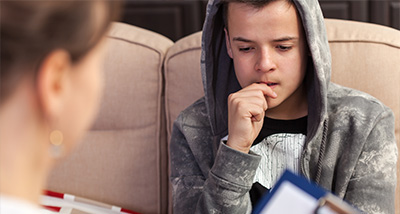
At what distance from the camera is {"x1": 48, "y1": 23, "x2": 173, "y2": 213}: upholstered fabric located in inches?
75.3

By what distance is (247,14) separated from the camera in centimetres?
143

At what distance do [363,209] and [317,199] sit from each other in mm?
655

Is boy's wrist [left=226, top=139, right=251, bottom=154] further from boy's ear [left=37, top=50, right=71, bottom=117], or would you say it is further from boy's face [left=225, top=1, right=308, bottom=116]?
boy's ear [left=37, top=50, right=71, bottom=117]

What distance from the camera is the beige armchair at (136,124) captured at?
6.21 ft

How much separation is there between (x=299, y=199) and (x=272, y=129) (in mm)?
735

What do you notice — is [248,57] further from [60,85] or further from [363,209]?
[60,85]

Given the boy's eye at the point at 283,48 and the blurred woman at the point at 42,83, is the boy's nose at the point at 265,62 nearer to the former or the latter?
the boy's eye at the point at 283,48

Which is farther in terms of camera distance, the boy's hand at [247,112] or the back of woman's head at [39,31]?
the boy's hand at [247,112]

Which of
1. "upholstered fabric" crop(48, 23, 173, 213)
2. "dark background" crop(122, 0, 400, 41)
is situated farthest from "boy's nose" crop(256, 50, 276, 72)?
"dark background" crop(122, 0, 400, 41)

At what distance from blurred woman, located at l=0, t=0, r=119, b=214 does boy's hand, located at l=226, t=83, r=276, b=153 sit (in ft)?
2.67

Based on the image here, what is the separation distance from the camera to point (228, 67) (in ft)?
5.41

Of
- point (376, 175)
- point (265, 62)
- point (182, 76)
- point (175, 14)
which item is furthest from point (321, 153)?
point (175, 14)

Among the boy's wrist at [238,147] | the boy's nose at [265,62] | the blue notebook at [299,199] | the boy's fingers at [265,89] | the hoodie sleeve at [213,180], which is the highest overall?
the boy's nose at [265,62]

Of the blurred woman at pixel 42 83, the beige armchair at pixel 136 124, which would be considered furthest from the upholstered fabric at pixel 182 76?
the blurred woman at pixel 42 83
